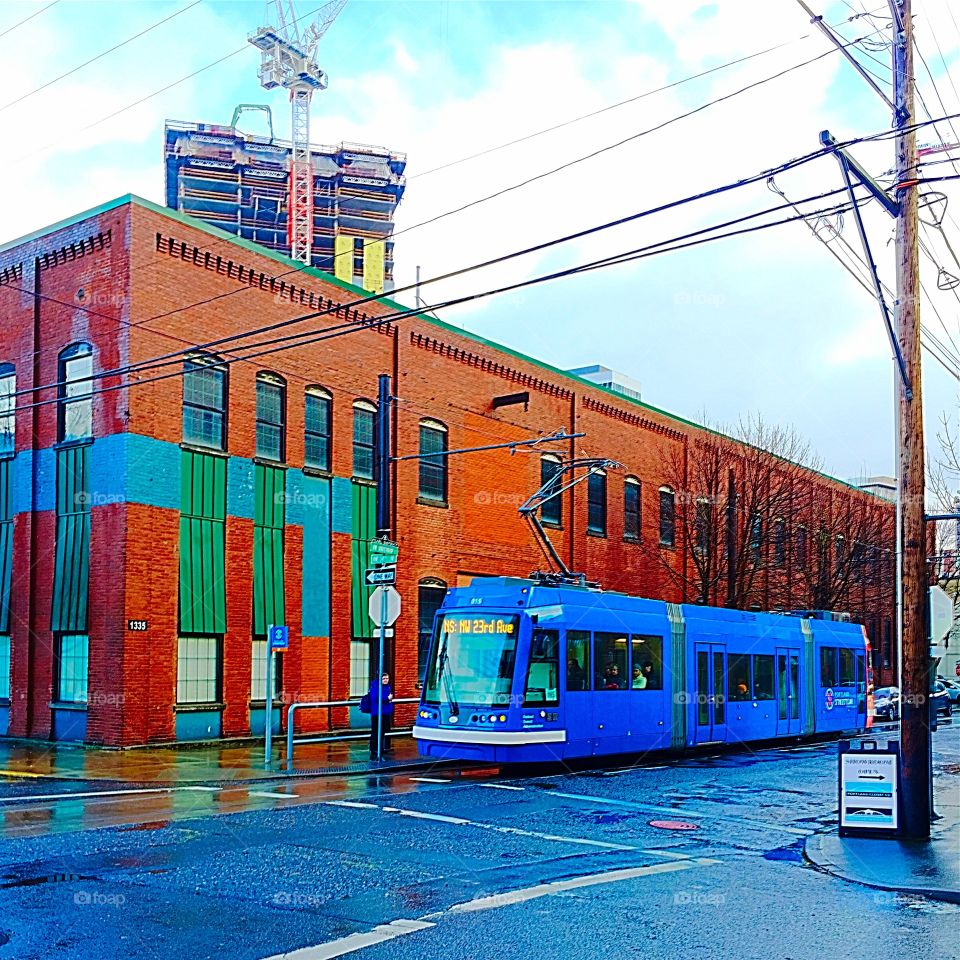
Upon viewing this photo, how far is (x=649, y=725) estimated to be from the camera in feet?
70.6

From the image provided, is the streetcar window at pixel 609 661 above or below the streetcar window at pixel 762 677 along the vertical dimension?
above

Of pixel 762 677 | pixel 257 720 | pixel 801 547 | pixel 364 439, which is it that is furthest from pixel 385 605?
pixel 801 547

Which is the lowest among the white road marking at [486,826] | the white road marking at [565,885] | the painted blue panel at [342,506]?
the white road marking at [486,826]

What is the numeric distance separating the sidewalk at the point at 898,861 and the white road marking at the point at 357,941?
15.0 feet

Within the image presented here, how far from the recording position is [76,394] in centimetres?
2339

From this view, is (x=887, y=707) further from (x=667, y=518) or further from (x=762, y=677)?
(x=762, y=677)

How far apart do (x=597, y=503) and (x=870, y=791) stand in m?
24.3

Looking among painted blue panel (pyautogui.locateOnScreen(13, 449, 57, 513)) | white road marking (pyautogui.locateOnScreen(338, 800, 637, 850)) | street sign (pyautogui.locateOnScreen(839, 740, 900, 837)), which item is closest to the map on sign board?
street sign (pyautogui.locateOnScreen(839, 740, 900, 837))

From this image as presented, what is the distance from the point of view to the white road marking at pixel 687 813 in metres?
14.2

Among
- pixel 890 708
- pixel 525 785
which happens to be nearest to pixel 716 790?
pixel 525 785

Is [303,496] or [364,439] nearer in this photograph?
[303,496]

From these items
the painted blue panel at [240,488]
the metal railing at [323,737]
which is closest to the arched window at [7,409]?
the painted blue panel at [240,488]

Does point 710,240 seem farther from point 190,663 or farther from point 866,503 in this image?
point 866,503

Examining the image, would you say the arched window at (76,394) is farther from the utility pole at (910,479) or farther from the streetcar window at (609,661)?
the utility pole at (910,479)
